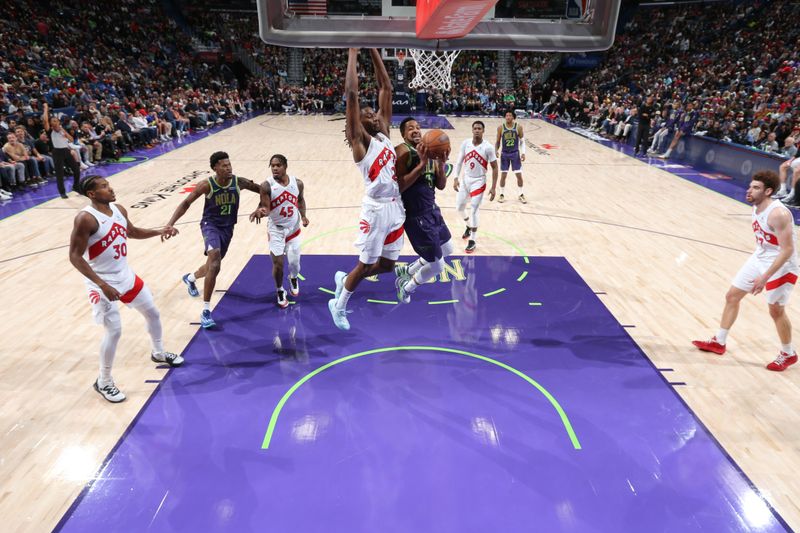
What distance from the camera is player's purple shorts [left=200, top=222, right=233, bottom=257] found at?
5.46 m

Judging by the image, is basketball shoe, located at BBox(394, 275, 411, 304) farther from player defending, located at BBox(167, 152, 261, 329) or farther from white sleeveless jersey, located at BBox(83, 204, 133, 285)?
white sleeveless jersey, located at BBox(83, 204, 133, 285)

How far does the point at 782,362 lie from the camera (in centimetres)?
495

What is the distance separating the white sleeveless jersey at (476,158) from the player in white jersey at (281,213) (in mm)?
2747

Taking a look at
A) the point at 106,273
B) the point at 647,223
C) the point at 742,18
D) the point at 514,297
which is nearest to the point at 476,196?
the point at 514,297

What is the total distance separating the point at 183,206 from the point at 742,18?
31.6 meters

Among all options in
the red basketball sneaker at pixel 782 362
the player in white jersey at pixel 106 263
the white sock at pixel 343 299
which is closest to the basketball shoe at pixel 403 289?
the white sock at pixel 343 299

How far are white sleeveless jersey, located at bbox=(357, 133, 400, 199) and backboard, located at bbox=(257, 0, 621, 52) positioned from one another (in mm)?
785

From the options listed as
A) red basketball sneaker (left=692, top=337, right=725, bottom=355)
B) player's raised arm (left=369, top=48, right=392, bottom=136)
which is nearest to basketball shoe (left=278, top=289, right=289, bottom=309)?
player's raised arm (left=369, top=48, right=392, bottom=136)

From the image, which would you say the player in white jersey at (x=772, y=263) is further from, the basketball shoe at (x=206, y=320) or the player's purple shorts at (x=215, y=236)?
the basketball shoe at (x=206, y=320)

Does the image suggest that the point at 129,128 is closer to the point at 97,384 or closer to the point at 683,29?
the point at 97,384

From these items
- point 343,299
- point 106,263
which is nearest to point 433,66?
point 343,299

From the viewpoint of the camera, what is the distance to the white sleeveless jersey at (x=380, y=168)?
15.1ft

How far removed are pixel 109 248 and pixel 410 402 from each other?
2595 millimetres

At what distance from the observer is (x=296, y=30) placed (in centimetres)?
443
